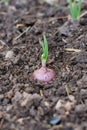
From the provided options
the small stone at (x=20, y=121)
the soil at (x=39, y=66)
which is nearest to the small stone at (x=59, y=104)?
the soil at (x=39, y=66)

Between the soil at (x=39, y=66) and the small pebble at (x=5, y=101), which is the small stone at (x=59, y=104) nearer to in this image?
the soil at (x=39, y=66)

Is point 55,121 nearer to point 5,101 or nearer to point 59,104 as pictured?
point 59,104

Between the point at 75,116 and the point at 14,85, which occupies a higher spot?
the point at 14,85

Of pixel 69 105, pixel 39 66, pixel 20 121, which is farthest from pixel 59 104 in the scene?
pixel 39 66

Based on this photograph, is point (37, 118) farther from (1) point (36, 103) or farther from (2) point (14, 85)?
(2) point (14, 85)

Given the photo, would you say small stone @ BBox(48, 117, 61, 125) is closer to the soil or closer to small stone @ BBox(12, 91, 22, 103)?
the soil

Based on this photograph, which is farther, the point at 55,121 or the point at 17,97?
the point at 17,97

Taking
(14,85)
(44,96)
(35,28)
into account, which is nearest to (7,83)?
(14,85)

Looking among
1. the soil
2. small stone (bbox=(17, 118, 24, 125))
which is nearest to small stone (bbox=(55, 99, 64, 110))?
the soil

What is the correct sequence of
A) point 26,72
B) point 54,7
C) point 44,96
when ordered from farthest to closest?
1. point 54,7
2. point 26,72
3. point 44,96
